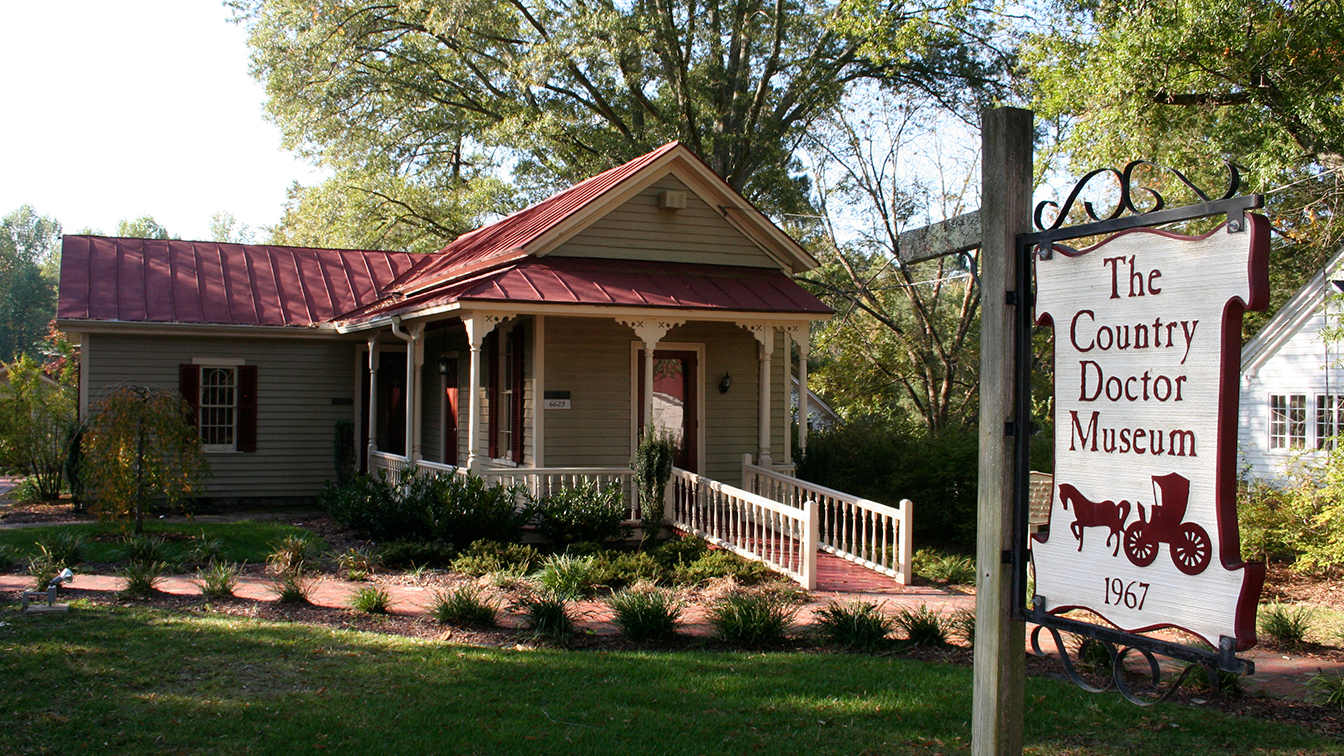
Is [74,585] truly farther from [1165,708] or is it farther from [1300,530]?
[1300,530]

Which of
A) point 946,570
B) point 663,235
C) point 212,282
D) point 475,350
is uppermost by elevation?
point 663,235

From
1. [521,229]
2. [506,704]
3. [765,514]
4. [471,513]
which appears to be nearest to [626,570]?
[765,514]

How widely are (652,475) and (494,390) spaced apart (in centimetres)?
365

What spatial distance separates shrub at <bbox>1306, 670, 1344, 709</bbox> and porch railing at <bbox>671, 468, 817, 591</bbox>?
179 inches

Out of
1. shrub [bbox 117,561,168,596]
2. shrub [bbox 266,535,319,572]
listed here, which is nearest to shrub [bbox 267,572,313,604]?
shrub [bbox 266,535,319,572]

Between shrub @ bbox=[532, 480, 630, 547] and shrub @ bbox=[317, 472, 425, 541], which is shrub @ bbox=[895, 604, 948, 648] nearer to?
shrub @ bbox=[532, 480, 630, 547]

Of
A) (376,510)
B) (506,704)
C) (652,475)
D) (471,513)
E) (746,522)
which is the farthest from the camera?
(376,510)

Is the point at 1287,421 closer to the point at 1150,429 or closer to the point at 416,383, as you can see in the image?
the point at 416,383

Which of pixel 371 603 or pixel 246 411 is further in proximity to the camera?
pixel 246 411

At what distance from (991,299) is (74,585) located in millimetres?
9641

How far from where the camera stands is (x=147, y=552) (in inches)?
437

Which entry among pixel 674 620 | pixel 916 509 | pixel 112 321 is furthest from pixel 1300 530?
pixel 112 321

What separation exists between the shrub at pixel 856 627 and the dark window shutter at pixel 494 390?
7.84 m

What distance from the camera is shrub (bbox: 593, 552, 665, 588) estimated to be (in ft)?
33.9
